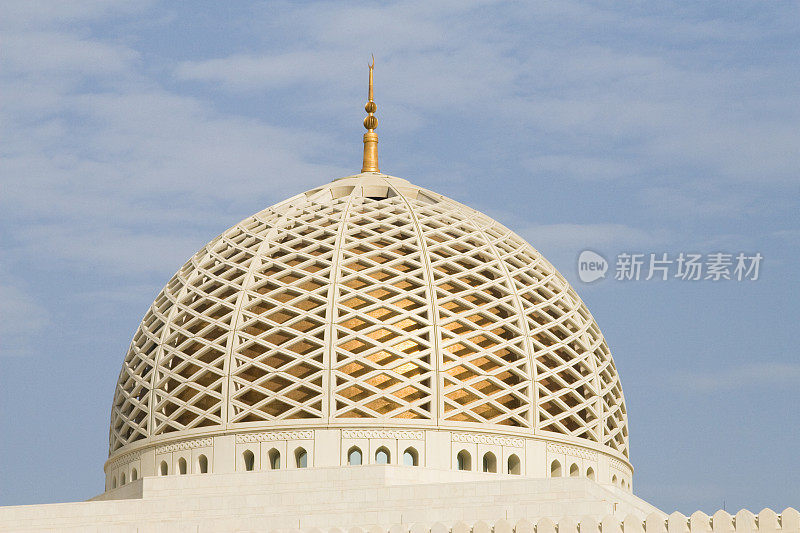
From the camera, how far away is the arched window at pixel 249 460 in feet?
100

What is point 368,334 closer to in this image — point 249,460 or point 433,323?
point 433,323

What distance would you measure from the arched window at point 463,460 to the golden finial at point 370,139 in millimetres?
8406

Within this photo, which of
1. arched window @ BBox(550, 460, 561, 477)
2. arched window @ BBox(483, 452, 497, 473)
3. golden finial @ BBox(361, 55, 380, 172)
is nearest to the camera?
arched window @ BBox(483, 452, 497, 473)

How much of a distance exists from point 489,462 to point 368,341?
3053mm

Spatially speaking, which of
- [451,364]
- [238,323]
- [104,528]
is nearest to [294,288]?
[238,323]

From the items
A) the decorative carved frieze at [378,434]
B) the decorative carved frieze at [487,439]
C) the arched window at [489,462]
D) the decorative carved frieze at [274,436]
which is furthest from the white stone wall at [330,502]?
the decorative carved frieze at [274,436]

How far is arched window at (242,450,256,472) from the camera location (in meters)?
30.5

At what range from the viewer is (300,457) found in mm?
30312

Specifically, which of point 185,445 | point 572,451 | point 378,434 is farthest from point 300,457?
point 572,451

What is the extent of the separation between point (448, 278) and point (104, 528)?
794cm

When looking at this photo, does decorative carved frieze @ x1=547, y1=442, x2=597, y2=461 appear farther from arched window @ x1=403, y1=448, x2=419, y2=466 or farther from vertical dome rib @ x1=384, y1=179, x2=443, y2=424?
arched window @ x1=403, y1=448, x2=419, y2=466

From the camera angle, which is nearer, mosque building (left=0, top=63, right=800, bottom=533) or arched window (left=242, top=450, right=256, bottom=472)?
mosque building (left=0, top=63, right=800, bottom=533)

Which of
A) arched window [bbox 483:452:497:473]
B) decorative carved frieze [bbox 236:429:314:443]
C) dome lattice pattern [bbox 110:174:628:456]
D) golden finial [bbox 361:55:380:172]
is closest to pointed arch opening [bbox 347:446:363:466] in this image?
dome lattice pattern [bbox 110:174:628:456]

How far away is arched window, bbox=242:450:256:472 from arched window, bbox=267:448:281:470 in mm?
305
